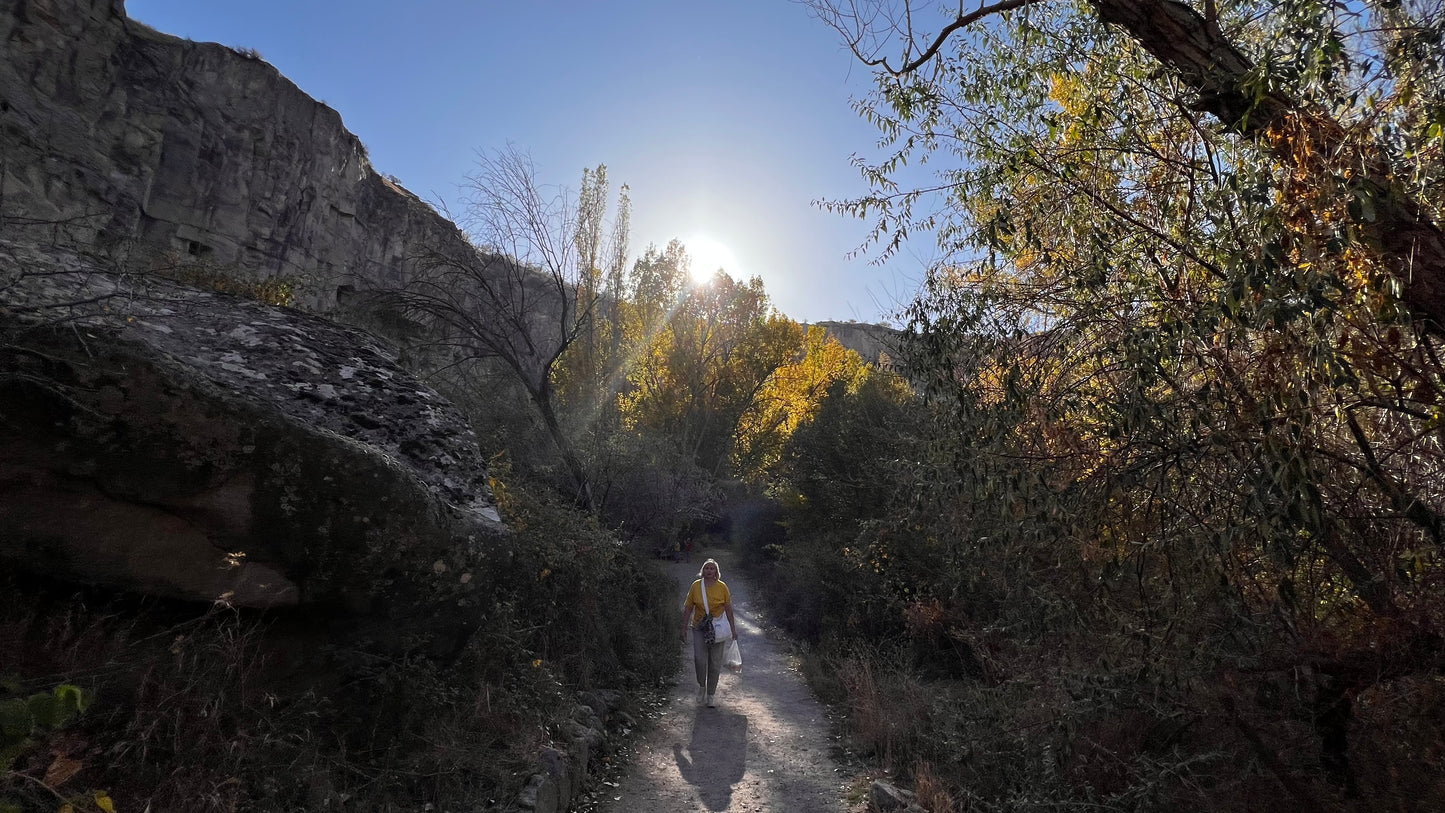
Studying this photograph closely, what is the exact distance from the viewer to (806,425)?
16031 millimetres

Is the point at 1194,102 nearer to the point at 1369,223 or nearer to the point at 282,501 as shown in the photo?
the point at 1369,223

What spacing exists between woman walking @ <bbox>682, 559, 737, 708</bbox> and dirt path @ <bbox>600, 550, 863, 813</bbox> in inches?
15.1

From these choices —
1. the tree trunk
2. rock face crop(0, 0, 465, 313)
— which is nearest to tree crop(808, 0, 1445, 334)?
the tree trunk

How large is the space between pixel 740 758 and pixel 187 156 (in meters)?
18.3

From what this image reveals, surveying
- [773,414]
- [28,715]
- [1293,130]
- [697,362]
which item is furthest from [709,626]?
[773,414]

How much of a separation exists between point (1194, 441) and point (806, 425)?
13.1 metres

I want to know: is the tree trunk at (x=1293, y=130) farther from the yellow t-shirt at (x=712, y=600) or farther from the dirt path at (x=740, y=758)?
the yellow t-shirt at (x=712, y=600)

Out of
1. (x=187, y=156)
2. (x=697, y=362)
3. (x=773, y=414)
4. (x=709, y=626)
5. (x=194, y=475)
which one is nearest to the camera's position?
(x=194, y=475)

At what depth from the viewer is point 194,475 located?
339 centimetres

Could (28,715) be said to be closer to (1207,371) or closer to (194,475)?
(194,475)

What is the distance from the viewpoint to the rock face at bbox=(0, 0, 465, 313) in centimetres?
1249

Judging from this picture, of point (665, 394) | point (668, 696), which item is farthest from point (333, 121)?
point (668, 696)

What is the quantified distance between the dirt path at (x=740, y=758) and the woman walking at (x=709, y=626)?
1.26ft

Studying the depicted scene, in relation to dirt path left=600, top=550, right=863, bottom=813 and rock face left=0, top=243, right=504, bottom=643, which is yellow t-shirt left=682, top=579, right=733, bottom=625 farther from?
rock face left=0, top=243, right=504, bottom=643
